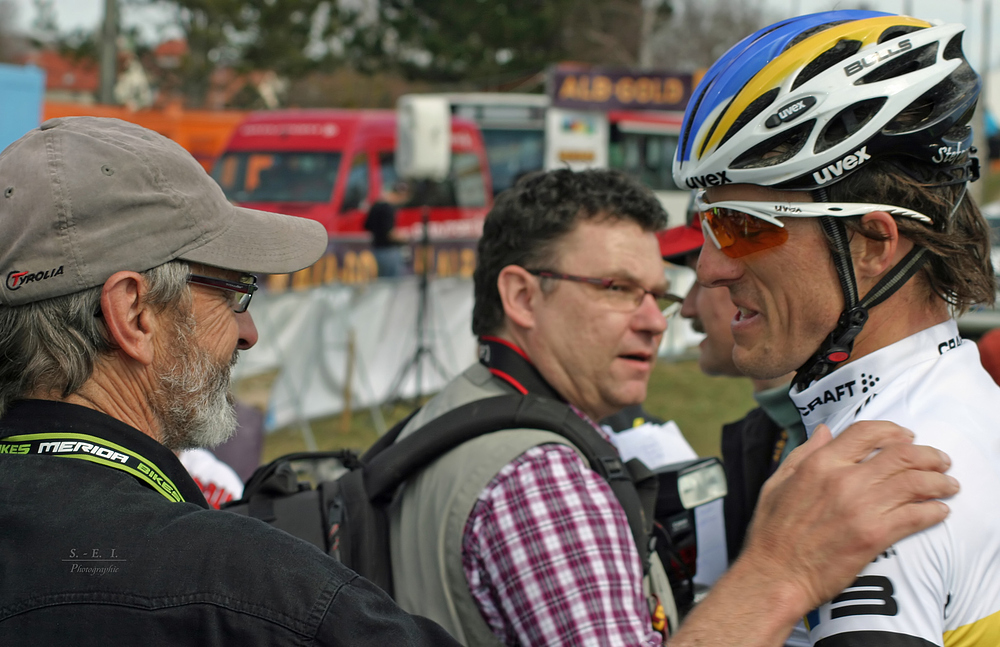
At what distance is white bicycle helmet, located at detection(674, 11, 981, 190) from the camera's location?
1672 mm

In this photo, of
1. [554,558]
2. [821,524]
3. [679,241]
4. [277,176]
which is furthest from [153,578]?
[277,176]

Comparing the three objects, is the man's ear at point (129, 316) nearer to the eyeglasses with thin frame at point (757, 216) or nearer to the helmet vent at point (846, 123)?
the eyeglasses with thin frame at point (757, 216)

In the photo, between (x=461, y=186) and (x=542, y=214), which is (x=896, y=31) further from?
(x=461, y=186)

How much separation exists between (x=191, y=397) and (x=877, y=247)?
142cm

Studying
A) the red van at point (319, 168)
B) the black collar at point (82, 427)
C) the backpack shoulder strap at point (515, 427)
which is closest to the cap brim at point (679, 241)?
the backpack shoulder strap at point (515, 427)

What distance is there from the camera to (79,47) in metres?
30.5

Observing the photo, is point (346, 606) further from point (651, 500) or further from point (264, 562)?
point (651, 500)

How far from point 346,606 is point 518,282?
143 centimetres

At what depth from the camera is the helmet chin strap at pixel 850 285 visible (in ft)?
5.53

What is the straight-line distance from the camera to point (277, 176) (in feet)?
46.2

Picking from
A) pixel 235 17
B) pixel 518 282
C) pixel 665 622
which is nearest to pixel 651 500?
pixel 665 622

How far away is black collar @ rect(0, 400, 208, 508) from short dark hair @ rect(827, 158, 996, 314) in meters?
1.38

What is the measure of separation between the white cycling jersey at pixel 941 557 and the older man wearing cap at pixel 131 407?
2.34 feet

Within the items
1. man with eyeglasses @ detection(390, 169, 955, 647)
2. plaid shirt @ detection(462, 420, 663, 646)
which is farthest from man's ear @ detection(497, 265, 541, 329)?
plaid shirt @ detection(462, 420, 663, 646)
